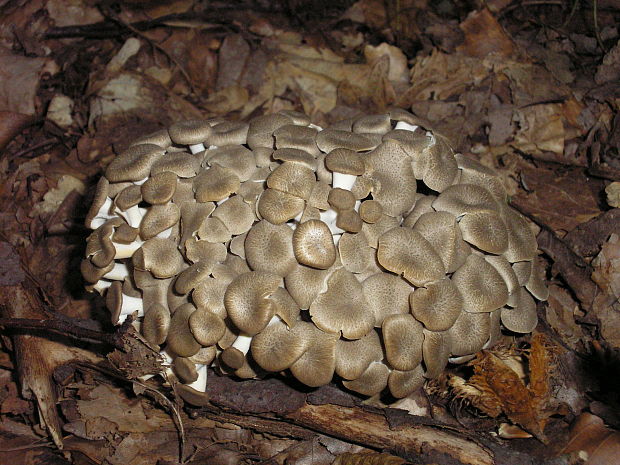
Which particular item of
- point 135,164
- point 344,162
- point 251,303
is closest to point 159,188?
point 135,164

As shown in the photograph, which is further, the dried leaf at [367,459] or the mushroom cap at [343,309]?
the dried leaf at [367,459]

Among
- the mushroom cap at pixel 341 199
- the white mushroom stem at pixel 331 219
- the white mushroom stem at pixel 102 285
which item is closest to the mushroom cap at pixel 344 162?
the mushroom cap at pixel 341 199

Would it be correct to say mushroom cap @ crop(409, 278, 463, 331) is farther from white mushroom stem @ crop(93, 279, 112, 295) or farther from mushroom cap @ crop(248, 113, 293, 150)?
white mushroom stem @ crop(93, 279, 112, 295)

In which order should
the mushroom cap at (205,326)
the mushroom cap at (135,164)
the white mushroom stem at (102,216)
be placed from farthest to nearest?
the white mushroom stem at (102,216) → the mushroom cap at (135,164) → the mushroom cap at (205,326)

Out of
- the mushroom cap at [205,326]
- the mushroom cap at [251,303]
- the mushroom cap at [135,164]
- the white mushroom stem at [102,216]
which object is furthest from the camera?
the white mushroom stem at [102,216]

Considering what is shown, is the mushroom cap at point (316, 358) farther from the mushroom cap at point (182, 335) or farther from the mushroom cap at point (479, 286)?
the mushroom cap at point (479, 286)

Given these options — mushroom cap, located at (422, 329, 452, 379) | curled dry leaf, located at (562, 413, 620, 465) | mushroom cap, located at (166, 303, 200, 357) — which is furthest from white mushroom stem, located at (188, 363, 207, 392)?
curled dry leaf, located at (562, 413, 620, 465)

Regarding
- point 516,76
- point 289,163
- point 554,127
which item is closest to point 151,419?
point 289,163
